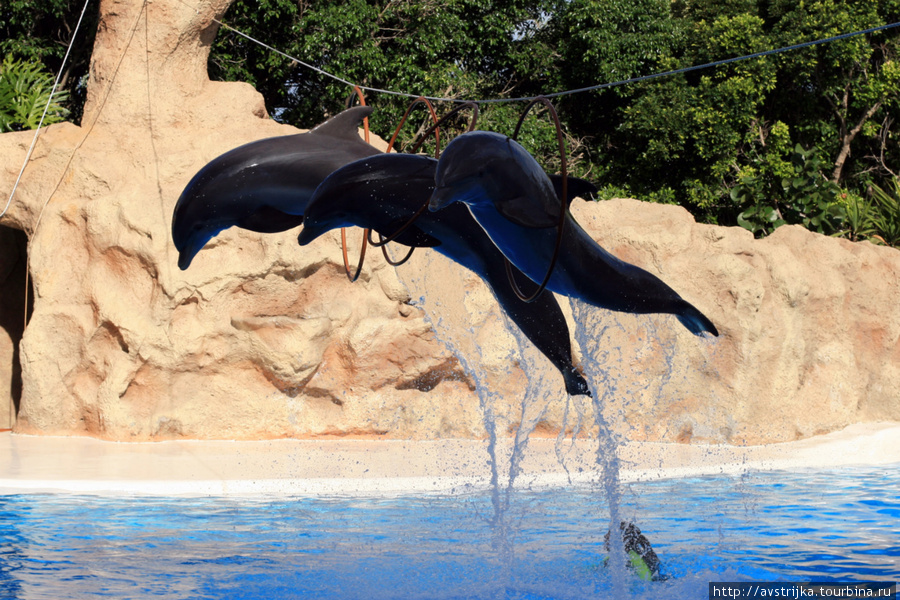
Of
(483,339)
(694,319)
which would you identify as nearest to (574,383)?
(694,319)

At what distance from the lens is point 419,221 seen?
402 cm

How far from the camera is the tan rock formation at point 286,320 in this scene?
26.8 ft

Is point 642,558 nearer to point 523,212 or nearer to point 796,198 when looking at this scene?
point 523,212

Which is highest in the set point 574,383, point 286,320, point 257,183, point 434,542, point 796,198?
point 796,198

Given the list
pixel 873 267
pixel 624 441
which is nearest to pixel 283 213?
pixel 624 441

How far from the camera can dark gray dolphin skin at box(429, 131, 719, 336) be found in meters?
3.25

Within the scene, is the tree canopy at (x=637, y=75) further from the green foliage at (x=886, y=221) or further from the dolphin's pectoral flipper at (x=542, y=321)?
the dolphin's pectoral flipper at (x=542, y=321)

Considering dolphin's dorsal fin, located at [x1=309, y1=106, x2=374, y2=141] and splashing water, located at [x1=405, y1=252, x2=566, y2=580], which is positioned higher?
dolphin's dorsal fin, located at [x1=309, y1=106, x2=374, y2=141]

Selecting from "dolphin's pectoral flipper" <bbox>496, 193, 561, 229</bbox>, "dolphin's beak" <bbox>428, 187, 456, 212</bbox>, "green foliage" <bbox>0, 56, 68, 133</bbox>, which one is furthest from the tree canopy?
"dolphin's beak" <bbox>428, 187, 456, 212</bbox>

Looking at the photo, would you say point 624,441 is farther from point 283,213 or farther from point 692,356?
point 283,213

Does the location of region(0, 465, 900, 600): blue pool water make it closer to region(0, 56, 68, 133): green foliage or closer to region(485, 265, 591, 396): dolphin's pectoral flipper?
region(485, 265, 591, 396): dolphin's pectoral flipper

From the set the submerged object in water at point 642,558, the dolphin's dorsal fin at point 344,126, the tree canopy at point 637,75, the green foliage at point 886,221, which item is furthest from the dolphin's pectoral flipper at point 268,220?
the green foliage at point 886,221

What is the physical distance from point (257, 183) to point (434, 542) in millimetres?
2416

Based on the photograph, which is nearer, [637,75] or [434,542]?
[434,542]
